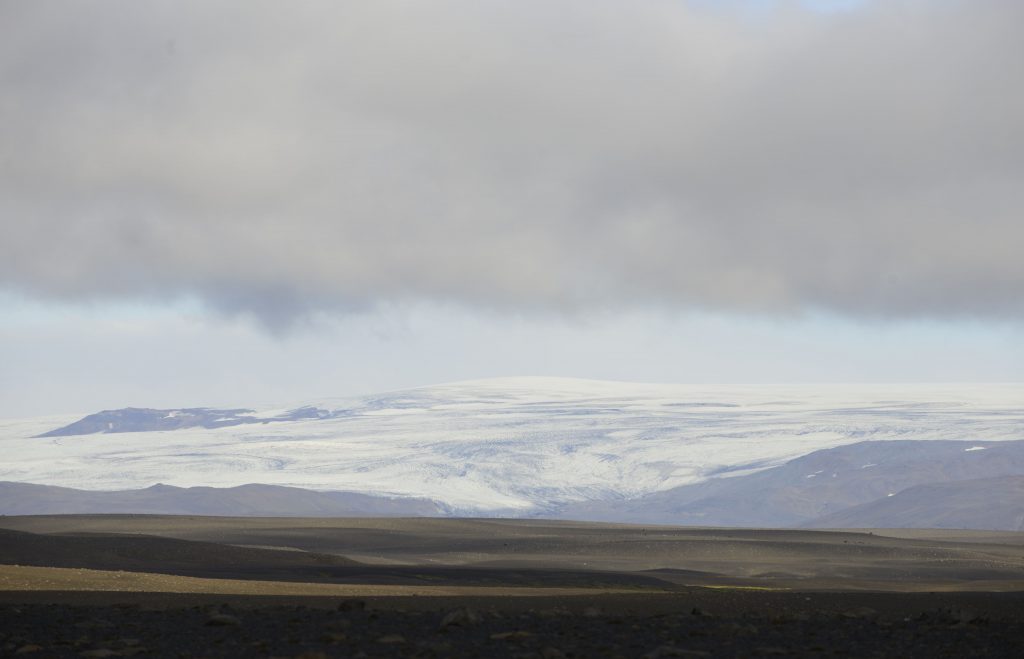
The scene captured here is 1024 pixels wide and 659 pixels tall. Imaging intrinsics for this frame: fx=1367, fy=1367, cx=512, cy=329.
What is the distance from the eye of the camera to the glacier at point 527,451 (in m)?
165

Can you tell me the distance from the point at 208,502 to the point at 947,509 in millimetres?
89092

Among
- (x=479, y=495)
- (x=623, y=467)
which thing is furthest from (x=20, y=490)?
(x=623, y=467)

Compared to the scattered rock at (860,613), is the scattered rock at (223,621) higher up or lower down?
higher up

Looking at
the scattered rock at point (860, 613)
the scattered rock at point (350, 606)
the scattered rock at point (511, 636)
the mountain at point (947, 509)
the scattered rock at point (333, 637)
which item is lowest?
the mountain at point (947, 509)

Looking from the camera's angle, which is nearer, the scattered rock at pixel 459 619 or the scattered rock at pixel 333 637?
the scattered rock at pixel 333 637

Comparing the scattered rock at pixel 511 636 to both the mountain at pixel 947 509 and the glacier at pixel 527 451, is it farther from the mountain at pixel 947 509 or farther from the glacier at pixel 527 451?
the mountain at pixel 947 509

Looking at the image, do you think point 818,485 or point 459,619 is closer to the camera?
point 459,619

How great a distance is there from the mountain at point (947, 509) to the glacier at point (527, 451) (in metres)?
12.2

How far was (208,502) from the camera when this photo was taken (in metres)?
170

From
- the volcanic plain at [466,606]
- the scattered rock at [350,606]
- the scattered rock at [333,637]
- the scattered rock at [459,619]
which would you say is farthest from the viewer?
the scattered rock at [350,606]

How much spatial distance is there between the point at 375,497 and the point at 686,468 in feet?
131

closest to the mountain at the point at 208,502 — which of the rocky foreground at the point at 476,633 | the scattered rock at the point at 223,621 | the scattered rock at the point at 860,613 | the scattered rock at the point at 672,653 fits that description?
the scattered rock at the point at 860,613

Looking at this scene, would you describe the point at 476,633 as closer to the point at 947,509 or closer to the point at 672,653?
the point at 672,653

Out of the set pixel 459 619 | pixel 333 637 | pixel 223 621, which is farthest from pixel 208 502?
pixel 333 637
